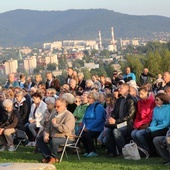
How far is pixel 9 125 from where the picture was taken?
38.0 ft

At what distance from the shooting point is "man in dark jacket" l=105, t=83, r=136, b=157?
9773 mm

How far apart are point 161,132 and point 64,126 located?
70.5 inches

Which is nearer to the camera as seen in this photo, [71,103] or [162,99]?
[162,99]

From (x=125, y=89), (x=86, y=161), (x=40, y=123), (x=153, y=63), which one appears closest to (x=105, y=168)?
(x=86, y=161)

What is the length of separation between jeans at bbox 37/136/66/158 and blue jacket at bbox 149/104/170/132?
172cm

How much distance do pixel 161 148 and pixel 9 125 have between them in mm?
4098

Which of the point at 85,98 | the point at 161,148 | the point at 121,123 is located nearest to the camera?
the point at 161,148

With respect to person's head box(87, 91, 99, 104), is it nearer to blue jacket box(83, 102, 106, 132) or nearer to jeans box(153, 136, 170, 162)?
blue jacket box(83, 102, 106, 132)

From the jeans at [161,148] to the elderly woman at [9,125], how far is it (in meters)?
3.89

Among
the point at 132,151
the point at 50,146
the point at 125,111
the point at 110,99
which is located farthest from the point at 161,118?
the point at 50,146

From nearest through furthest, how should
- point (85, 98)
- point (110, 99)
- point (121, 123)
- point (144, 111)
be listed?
point (144, 111), point (121, 123), point (110, 99), point (85, 98)

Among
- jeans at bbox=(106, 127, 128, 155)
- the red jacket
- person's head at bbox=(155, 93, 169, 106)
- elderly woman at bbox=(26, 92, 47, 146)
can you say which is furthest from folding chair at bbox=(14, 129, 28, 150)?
person's head at bbox=(155, 93, 169, 106)

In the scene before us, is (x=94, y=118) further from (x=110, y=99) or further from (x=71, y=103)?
(x=71, y=103)

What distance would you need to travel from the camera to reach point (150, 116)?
376 inches
